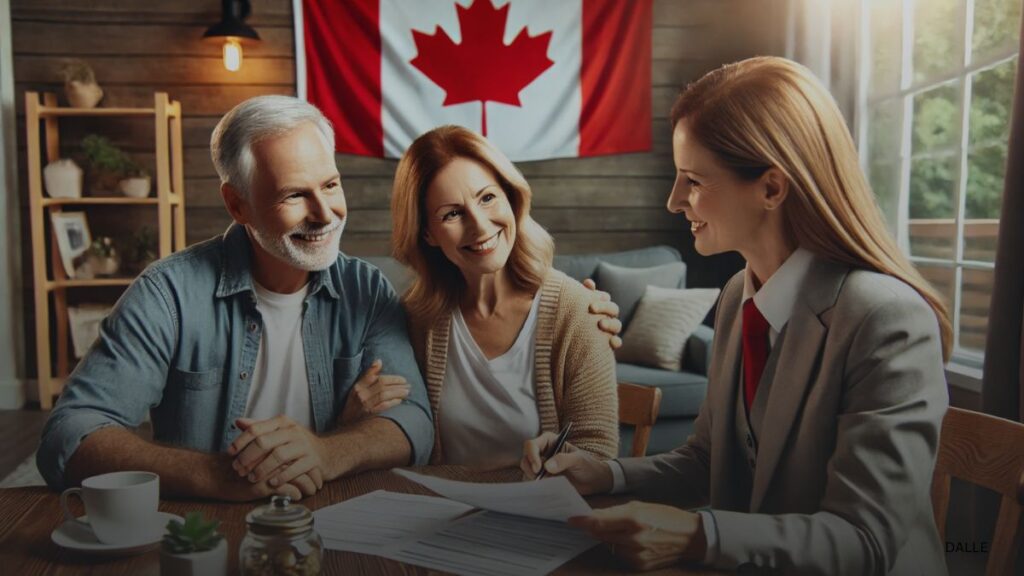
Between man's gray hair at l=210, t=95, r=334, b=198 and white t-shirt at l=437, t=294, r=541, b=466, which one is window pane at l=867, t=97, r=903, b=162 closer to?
white t-shirt at l=437, t=294, r=541, b=466

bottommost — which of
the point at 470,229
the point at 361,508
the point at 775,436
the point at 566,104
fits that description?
the point at 361,508

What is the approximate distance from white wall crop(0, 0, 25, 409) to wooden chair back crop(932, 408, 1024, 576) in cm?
460

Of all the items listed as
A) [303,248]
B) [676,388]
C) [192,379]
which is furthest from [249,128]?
[676,388]

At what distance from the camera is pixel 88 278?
14.4 ft

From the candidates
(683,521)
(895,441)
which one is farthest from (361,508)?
(895,441)

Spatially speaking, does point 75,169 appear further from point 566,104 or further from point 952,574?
point 952,574

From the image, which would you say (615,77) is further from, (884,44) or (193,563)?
(193,563)

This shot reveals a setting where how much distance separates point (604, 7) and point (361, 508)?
13.2ft

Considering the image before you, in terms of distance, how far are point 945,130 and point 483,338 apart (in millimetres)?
2178

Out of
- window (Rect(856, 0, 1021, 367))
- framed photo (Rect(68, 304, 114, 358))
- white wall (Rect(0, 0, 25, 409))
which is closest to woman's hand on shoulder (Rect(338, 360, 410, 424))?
window (Rect(856, 0, 1021, 367))

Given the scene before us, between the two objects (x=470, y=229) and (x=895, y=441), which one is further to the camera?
(x=470, y=229)

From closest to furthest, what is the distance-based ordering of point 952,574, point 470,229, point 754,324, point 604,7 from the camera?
1. point 754,324
2. point 470,229
3. point 952,574
4. point 604,7

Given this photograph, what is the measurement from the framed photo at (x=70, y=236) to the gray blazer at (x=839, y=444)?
397cm

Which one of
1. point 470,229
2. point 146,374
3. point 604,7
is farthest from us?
point 604,7
